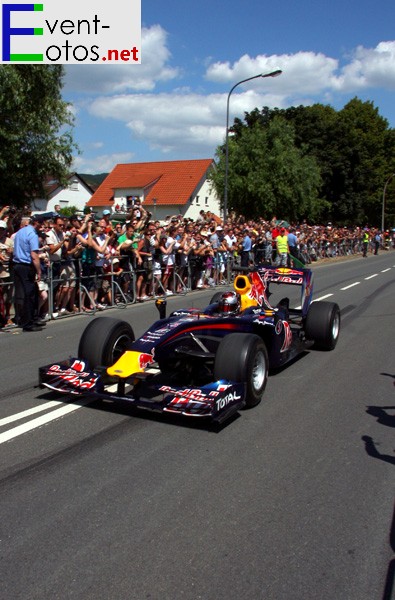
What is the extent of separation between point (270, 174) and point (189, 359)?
3433cm

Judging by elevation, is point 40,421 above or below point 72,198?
below

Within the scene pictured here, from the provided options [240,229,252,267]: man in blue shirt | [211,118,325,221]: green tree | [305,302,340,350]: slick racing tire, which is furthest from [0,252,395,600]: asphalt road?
[211,118,325,221]: green tree

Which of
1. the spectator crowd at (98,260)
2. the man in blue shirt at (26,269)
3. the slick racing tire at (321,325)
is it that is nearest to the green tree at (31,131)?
the spectator crowd at (98,260)

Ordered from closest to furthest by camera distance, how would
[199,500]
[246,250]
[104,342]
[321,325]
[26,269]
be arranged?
[199,500], [104,342], [321,325], [26,269], [246,250]

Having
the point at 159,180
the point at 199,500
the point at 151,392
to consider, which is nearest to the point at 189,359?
the point at 151,392

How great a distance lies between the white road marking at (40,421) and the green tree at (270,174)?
34219mm

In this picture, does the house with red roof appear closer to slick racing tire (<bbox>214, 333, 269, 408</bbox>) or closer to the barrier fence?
the barrier fence

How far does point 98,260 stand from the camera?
12578 mm

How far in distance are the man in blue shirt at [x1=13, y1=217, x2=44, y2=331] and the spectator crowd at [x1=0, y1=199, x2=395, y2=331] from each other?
0.05 feet

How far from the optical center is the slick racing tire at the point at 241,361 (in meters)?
5.52

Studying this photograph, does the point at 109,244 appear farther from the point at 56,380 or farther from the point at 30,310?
the point at 56,380

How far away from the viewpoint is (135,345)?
5.85 metres

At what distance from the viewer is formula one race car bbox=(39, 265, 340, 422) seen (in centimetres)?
516

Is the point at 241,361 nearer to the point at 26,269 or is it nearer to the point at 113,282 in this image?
the point at 26,269
